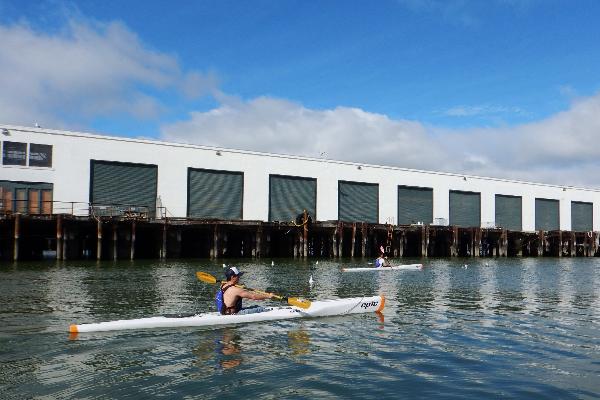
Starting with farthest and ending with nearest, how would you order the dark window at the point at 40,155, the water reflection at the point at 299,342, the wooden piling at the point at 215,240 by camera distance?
the wooden piling at the point at 215,240
the dark window at the point at 40,155
the water reflection at the point at 299,342

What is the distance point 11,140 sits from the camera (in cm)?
4234

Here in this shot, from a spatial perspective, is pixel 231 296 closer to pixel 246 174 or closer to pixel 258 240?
pixel 258 240

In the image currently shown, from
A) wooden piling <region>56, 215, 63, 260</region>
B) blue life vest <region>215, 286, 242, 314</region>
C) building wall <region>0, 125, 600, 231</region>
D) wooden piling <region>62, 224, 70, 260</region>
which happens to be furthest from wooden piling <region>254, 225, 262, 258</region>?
blue life vest <region>215, 286, 242, 314</region>

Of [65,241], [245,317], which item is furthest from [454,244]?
[245,317]

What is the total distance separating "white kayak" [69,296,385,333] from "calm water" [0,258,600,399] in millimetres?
268

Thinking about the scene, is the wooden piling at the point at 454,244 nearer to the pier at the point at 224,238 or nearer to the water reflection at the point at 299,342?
the pier at the point at 224,238

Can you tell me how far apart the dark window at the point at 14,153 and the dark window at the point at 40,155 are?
518 millimetres

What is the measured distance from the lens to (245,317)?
15281mm

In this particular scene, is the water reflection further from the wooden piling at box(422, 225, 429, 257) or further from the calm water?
the wooden piling at box(422, 225, 429, 257)

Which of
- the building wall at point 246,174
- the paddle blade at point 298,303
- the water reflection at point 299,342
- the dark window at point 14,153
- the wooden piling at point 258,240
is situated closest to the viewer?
the water reflection at point 299,342

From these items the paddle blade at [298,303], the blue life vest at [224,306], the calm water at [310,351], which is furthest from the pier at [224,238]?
the paddle blade at [298,303]

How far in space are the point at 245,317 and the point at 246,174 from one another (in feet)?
125

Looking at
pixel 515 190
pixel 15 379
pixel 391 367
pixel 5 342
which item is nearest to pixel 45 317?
pixel 5 342

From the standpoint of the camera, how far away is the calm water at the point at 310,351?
948cm
